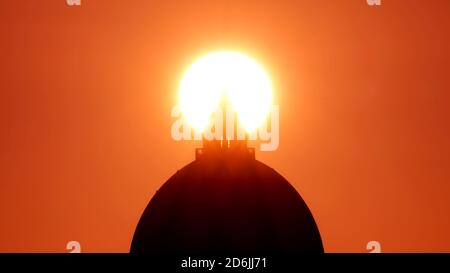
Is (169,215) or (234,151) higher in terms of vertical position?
(234,151)

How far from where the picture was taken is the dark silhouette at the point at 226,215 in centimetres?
2700

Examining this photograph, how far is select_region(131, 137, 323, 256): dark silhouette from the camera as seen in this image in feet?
88.6

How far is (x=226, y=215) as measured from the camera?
27.3 metres
